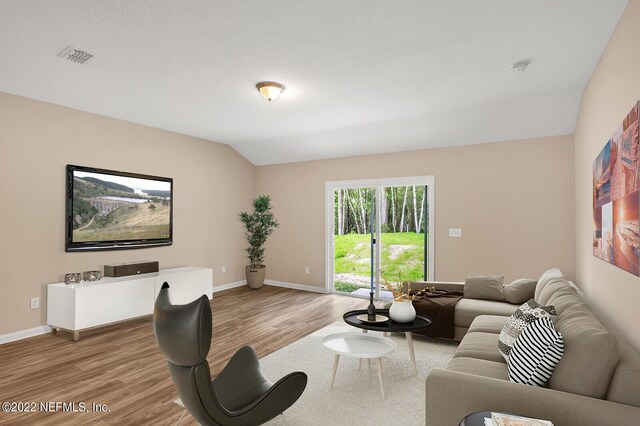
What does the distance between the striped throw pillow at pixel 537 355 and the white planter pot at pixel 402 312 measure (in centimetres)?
124

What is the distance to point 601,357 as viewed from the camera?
66.1 inches

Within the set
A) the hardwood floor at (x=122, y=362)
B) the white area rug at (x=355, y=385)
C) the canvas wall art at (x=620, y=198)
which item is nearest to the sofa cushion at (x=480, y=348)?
the white area rug at (x=355, y=385)

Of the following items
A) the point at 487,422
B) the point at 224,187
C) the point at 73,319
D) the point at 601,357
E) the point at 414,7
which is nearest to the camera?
the point at 487,422

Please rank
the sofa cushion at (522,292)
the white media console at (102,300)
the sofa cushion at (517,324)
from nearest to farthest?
the sofa cushion at (517,324) → the sofa cushion at (522,292) → the white media console at (102,300)

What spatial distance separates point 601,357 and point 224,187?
6060mm

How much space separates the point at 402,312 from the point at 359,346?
596 millimetres

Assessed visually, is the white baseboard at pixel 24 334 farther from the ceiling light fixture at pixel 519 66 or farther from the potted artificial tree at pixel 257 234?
the ceiling light fixture at pixel 519 66

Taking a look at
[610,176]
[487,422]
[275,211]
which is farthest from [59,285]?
[610,176]

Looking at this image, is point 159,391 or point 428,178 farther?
point 428,178

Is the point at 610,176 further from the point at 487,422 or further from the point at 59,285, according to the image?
the point at 59,285

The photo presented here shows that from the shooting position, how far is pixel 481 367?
2.21 m

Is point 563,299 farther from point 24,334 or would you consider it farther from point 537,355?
point 24,334

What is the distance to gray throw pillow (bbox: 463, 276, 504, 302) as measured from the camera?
13.4ft

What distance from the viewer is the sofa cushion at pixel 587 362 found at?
5.48 ft
